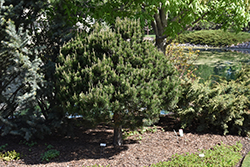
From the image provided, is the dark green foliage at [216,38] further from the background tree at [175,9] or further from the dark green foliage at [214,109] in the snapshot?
the dark green foliage at [214,109]

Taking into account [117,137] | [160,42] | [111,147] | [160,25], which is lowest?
[111,147]

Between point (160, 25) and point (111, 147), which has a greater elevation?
point (160, 25)

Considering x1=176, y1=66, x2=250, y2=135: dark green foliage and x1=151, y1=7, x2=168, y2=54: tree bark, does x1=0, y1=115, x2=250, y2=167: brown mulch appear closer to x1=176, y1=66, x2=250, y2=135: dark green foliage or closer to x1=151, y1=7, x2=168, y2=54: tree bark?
x1=176, y1=66, x2=250, y2=135: dark green foliage

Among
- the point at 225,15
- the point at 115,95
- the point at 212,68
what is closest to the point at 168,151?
the point at 115,95

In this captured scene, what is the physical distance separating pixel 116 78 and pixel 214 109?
2744 mm

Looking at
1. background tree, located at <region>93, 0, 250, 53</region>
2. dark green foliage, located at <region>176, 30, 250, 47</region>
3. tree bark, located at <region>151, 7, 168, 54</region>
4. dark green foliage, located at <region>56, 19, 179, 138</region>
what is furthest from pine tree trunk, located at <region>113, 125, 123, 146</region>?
dark green foliage, located at <region>176, 30, 250, 47</region>

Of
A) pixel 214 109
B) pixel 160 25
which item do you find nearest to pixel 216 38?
pixel 160 25

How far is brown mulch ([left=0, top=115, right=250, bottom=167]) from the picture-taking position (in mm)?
4488

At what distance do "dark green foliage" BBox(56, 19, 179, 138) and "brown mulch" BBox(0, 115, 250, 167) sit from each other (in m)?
0.68

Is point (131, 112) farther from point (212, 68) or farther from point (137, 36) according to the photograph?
point (212, 68)

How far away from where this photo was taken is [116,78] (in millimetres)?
4203

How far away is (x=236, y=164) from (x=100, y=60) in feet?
10.3

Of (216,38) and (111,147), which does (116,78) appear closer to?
(111,147)

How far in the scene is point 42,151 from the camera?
15.9ft
